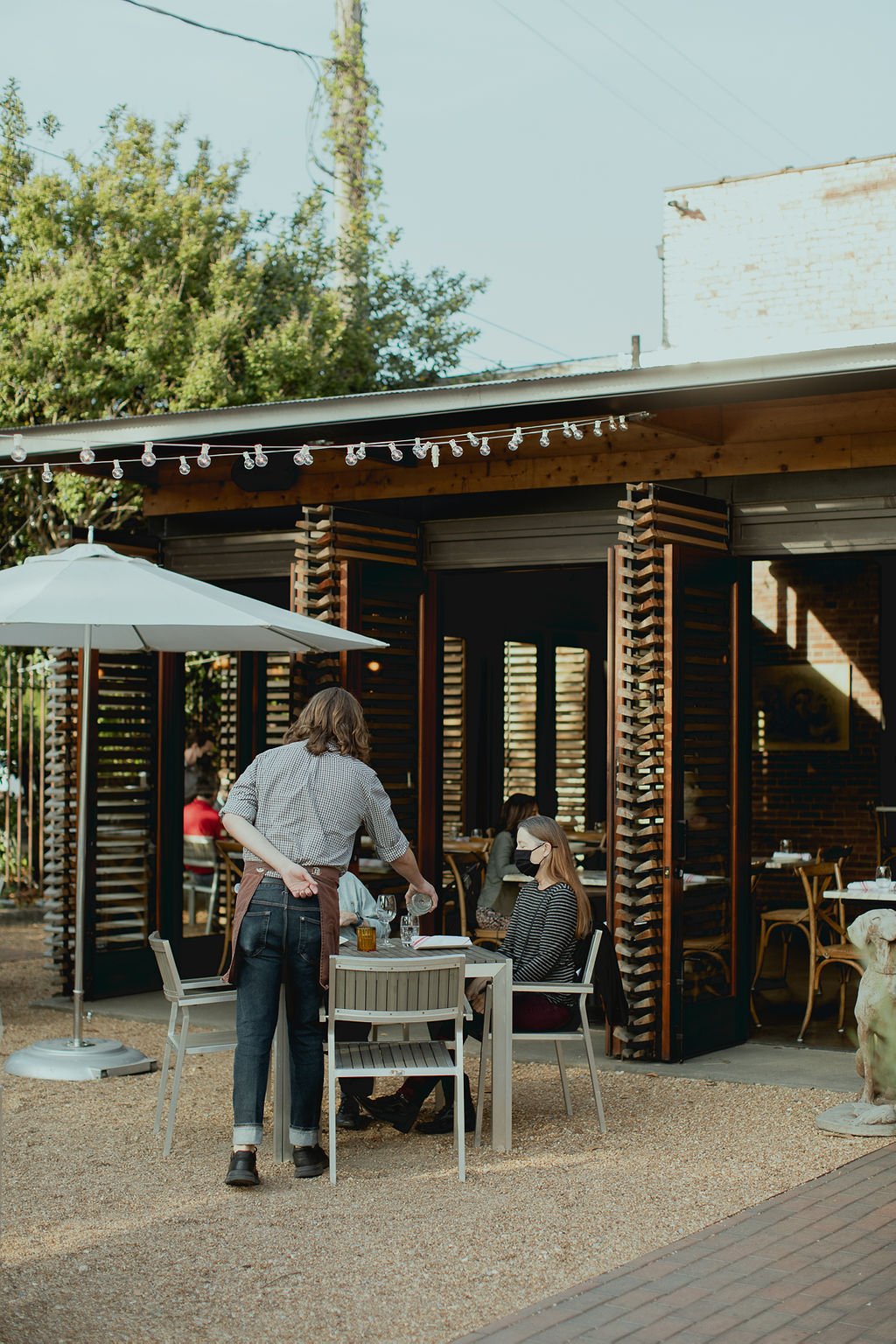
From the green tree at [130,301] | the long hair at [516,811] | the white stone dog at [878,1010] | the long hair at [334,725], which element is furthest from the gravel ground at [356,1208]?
the green tree at [130,301]

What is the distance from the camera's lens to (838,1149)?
18.9ft

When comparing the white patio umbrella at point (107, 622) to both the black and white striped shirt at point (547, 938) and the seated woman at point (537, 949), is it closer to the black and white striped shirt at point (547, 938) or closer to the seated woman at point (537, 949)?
the seated woman at point (537, 949)

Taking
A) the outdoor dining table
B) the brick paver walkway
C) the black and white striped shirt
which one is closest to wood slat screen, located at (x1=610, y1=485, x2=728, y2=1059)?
the black and white striped shirt

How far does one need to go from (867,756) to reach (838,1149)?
24.8 feet

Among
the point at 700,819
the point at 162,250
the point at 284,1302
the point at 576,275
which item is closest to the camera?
the point at 284,1302

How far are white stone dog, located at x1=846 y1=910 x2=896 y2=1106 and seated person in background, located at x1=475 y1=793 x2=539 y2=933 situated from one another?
2410mm

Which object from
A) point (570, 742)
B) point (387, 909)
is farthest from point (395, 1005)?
point (570, 742)

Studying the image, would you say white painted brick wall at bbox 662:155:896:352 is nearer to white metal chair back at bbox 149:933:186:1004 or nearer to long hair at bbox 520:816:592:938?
long hair at bbox 520:816:592:938

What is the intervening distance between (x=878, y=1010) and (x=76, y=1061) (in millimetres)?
3606

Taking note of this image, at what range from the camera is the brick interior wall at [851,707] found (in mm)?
12945

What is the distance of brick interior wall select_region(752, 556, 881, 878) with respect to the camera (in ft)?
42.5

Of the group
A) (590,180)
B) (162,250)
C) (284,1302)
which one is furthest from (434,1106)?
(590,180)

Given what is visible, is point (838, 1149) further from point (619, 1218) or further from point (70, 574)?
point (70, 574)

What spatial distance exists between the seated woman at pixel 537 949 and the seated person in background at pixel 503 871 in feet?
6.23
